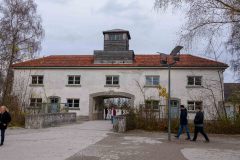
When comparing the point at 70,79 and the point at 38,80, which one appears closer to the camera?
the point at 70,79

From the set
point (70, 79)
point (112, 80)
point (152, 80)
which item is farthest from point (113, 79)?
point (70, 79)

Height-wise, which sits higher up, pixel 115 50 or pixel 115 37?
pixel 115 37

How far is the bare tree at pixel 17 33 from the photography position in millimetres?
35094

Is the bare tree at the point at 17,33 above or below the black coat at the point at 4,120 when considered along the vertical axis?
above

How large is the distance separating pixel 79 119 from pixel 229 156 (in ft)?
82.8

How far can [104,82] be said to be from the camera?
36.1 metres

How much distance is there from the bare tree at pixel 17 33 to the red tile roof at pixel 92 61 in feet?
7.05

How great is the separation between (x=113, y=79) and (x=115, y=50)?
4.85m

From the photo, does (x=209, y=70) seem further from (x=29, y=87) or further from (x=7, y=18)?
(x=7, y=18)

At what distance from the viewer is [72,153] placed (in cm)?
1098

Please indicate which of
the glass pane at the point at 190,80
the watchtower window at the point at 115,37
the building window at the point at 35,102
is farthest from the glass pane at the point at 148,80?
the building window at the point at 35,102

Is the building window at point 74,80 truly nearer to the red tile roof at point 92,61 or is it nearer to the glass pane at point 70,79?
the glass pane at point 70,79

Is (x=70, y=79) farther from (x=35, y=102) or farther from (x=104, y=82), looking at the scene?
(x=35, y=102)

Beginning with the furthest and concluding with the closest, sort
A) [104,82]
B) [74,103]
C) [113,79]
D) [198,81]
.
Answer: [74,103] → [104,82] → [113,79] → [198,81]
